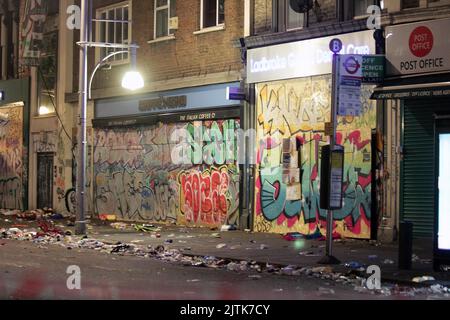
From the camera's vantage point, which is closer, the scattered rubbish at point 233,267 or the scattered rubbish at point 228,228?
the scattered rubbish at point 233,267

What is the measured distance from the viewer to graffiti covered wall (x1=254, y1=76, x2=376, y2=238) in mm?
16906

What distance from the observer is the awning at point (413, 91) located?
14.5m

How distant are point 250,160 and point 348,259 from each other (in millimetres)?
6712

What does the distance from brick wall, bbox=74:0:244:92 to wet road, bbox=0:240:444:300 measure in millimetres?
8451

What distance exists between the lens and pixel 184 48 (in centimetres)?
2191

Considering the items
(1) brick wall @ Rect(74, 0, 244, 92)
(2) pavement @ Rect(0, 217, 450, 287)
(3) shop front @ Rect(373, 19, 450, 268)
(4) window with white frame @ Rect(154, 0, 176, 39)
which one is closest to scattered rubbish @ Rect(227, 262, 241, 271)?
(2) pavement @ Rect(0, 217, 450, 287)

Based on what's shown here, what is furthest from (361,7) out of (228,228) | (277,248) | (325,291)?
(325,291)

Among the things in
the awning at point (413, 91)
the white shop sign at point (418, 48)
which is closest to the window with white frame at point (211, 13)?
the white shop sign at point (418, 48)

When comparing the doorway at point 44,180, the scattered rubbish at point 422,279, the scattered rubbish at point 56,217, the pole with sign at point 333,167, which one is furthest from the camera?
the doorway at point 44,180

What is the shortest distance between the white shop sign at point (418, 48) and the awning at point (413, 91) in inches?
25.0

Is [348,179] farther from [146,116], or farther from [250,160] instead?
[146,116]

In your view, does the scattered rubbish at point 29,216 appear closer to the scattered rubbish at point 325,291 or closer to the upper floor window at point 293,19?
the upper floor window at point 293,19

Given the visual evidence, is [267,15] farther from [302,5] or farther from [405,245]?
[405,245]

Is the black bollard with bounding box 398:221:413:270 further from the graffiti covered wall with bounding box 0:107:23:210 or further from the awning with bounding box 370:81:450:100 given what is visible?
the graffiti covered wall with bounding box 0:107:23:210
